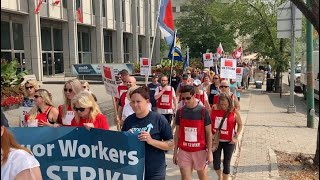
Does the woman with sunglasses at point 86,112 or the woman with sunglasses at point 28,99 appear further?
the woman with sunglasses at point 28,99

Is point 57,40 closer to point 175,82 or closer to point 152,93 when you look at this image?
point 175,82

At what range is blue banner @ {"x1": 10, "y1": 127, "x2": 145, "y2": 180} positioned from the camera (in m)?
4.12

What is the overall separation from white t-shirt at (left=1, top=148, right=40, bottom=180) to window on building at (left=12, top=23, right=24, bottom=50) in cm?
2859

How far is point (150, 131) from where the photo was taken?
4.05 m

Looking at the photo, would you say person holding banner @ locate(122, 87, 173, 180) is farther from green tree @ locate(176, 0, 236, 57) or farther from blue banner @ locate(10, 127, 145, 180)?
green tree @ locate(176, 0, 236, 57)

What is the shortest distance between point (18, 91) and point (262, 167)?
10.3 meters

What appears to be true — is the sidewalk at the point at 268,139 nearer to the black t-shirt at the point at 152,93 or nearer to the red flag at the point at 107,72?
the black t-shirt at the point at 152,93

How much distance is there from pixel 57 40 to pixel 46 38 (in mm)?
1792

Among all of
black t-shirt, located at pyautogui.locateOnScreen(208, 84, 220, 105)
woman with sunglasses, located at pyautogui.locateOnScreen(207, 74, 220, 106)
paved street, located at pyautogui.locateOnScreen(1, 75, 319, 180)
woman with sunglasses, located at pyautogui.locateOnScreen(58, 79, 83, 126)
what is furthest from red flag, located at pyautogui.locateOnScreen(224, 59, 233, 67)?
woman with sunglasses, located at pyautogui.locateOnScreen(58, 79, 83, 126)

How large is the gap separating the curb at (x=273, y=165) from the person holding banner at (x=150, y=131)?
318cm

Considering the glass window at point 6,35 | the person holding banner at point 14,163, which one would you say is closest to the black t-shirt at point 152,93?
the person holding banner at point 14,163

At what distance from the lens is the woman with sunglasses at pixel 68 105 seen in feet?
17.0

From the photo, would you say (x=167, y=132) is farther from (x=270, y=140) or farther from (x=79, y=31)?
(x=79, y=31)

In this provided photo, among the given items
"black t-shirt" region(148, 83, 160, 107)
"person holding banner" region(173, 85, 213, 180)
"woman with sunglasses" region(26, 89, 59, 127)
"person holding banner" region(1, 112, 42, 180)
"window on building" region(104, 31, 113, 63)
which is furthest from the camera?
"window on building" region(104, 31, 113, 63)
